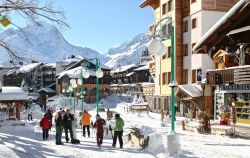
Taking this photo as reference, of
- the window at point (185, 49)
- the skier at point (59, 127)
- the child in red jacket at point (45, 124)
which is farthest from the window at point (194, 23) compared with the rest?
the skier at point (59, 127)

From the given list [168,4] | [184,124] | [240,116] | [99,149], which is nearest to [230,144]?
[99,149]

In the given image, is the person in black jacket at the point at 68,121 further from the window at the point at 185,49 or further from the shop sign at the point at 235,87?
the window at the point at 185,49

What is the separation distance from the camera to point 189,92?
127ft

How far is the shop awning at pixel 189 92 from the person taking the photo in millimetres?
38469

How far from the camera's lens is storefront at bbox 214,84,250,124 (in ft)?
90.0

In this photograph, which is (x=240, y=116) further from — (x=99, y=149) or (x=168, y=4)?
(x=168, y=4)

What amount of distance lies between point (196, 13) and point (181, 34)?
399 cm

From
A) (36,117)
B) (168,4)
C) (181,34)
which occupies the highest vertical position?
(168,4)

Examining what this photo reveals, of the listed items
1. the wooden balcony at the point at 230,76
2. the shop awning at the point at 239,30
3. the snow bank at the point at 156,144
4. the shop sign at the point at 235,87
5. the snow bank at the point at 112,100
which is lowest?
the snow bank at the point at 156,144

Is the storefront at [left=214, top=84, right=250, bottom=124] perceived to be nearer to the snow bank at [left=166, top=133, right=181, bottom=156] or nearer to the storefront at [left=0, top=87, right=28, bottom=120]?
the snow bank at [left=166, top=133, right=181, bottom=156]

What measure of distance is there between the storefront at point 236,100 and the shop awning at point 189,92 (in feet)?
20.6

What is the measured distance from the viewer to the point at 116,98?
82.1 metres

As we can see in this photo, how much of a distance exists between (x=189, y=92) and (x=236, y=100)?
32.7 ft

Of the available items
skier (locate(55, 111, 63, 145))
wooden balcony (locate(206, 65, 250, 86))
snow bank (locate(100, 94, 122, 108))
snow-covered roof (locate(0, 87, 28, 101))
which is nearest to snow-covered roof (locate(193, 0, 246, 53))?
skier (locate(55, 111, 63, 145))
